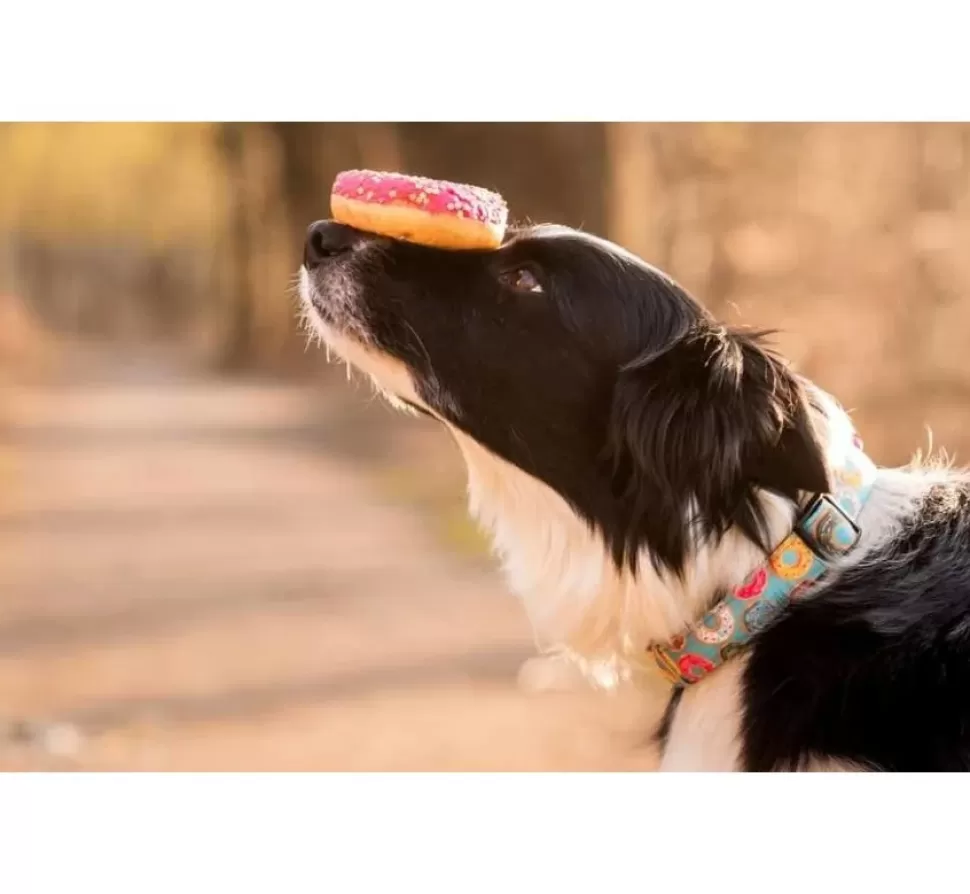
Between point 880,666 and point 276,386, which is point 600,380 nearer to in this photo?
point 880,666

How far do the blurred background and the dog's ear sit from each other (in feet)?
3.07

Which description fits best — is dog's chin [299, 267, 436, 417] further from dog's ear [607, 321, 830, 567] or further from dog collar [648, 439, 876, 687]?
dog collar [648, 439, 876, 687]

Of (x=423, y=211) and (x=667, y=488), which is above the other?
(x=423, y=211)

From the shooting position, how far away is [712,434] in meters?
1.26

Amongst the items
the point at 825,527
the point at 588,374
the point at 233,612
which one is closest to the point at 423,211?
the point at 588,374

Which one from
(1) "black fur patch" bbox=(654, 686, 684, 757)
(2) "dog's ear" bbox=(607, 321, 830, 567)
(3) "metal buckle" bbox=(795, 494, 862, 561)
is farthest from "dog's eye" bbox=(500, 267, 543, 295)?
(1) "black fur patch" bbox=(654, 686, 684, 757)

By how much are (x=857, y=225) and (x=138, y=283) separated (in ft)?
4.79

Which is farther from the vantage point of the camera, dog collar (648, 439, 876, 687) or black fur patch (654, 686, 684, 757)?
black fur patch (654, 686, 684, 757)

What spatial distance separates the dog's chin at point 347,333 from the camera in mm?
1439

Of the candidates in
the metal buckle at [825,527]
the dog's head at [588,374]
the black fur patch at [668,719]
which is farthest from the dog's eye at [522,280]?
the black fur patch at [668,719]

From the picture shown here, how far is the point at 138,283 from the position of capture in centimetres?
237

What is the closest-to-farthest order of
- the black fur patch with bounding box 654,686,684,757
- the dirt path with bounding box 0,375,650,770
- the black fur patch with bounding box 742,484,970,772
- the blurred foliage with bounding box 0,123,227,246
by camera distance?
1. the black fur patch with bounding box 742,484,970,772
2. the black fur patch with bounding box 654,686,684,757
3. the blurred foliage with bounding box 0,123,227,246
4. the dirt path with bounding box 0,375,650,770

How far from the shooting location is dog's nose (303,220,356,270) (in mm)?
1445

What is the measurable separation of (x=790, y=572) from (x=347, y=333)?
61cm
